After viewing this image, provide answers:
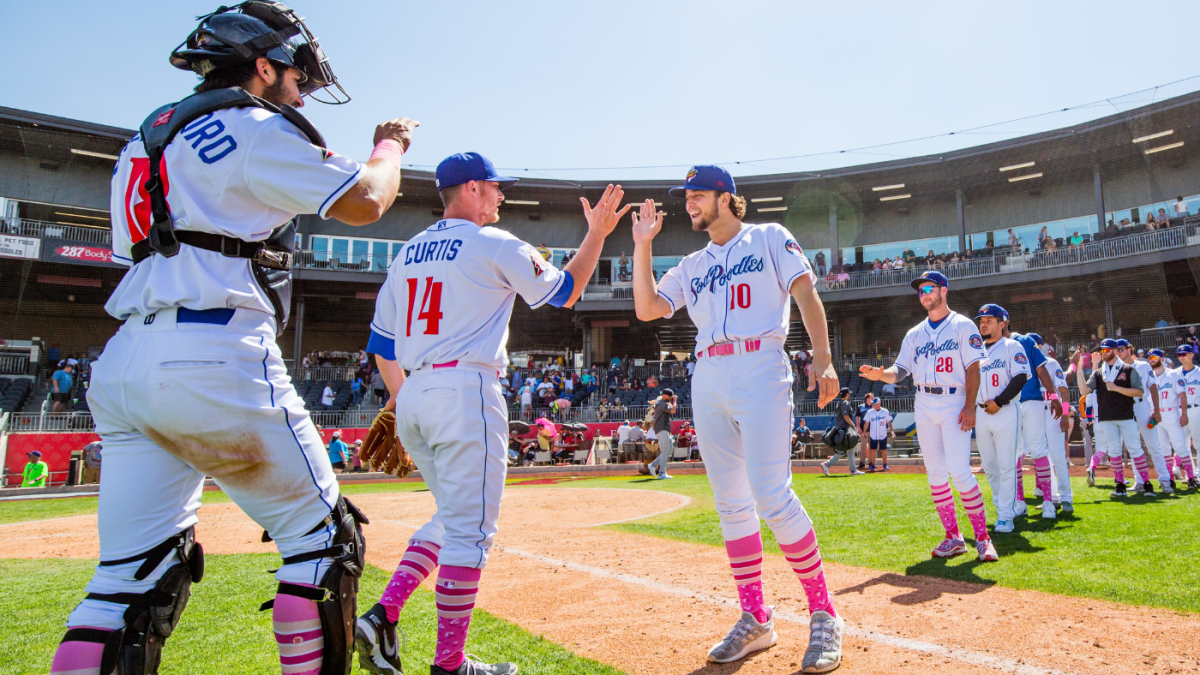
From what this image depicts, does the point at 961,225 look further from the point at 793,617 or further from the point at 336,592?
the point at 336,592

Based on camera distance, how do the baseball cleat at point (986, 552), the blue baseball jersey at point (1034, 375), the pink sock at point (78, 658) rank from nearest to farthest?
the pink sock at point (78, 658) → the baseball cleat at point (986, 552) → the blue baseball jersey at point (1034, 375)

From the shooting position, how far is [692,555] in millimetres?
5566

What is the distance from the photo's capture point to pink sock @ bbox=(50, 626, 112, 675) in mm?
1764

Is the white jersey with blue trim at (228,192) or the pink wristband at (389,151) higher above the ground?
the pink wristband at (389,151)

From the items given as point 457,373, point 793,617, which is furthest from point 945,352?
point 457,373

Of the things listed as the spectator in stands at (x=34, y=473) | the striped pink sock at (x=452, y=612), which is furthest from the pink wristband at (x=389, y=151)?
the spectator in stands at (x=34, y=473)

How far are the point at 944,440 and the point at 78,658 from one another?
18.3 feet

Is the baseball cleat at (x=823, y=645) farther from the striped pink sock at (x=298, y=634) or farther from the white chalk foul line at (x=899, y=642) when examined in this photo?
the striped pink sock at (x=298, y=634)

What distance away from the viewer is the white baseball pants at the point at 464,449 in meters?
2.69

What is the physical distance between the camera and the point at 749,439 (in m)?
3.21

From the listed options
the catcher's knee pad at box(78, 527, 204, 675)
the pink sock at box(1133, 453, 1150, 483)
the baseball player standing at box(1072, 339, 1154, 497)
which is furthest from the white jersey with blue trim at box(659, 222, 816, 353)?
the pink sock at box(1133, 453, 1150, 483)

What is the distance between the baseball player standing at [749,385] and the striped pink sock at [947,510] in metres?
2.70

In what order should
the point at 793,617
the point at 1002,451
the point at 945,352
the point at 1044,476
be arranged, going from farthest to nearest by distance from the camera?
1. the point at 1044,476
2. the point at 1002,451
3. the point at 945,352
4. the point at 793,617

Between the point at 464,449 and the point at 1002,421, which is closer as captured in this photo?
the point at 464,449
